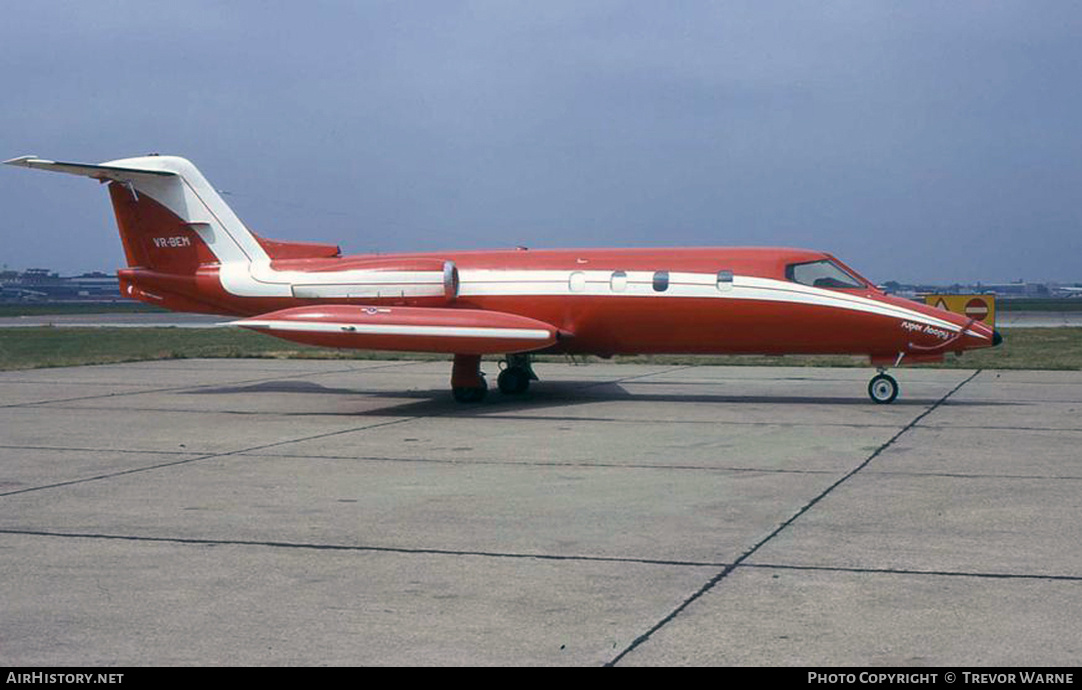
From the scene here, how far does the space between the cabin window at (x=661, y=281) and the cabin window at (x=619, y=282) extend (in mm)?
487

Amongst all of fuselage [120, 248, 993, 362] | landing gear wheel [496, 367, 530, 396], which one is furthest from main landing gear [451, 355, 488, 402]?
landing gear wheel [496, 367, 530, 396]

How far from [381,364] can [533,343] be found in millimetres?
12113

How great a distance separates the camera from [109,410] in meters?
20.2

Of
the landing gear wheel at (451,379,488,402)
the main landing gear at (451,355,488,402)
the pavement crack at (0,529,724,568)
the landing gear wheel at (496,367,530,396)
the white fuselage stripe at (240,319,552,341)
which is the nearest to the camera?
the pavement crack at (0,529,724,568)

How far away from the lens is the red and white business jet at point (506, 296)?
20.4 meters

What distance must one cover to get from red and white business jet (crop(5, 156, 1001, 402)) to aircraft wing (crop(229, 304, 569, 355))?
0.08 feet

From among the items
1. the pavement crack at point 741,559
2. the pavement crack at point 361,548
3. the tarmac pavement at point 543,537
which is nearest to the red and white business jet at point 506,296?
the tarmac pavement at point 543,537

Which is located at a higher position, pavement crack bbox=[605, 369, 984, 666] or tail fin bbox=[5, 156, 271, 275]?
tail fin bbox=[5, 156, 271, 275]

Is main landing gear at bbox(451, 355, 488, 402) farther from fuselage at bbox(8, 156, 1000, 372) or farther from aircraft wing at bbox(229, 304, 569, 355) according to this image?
aircraft wing at bbox(229, 304, 569, 355)

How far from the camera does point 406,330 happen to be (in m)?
20.2

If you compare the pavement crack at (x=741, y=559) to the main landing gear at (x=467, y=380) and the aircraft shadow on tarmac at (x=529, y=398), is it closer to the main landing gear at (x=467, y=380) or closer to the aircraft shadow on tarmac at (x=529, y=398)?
the aircraft shadow on tarmac at (x=529, y=398)

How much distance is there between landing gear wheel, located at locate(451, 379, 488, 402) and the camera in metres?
21.3

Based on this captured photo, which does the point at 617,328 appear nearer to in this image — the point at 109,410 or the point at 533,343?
the point at 533,343
